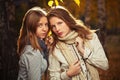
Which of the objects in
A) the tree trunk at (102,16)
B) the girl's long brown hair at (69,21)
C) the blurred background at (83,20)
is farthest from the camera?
the tree trunk at (102,16)

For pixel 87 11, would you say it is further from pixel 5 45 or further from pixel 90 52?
pixel 5 45

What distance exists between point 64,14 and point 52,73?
2.03 feet

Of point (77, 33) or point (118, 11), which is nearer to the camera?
point (77, 33)

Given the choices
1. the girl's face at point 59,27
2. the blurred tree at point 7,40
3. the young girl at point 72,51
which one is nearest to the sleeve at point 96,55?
the young girl at point 72,51

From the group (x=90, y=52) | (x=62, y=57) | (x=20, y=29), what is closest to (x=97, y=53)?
(x=90, y=52)

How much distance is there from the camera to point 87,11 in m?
4.61

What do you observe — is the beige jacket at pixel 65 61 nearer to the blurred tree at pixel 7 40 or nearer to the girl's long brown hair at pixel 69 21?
the girl's long brown hair at pixel 69 21

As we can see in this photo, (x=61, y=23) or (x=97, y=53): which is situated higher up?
(x=61, y=23)

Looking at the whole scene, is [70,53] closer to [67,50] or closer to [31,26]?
[67,50]

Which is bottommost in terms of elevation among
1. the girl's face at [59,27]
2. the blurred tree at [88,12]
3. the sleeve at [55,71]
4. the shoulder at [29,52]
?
the sleeve at [55,71]

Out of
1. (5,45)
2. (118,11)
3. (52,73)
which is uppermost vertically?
(118,11)

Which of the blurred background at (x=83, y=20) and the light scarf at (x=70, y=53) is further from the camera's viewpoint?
the blurred background at (x=83, y=20)

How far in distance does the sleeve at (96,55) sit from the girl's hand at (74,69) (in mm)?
117

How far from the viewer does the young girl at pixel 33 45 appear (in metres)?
4.31
